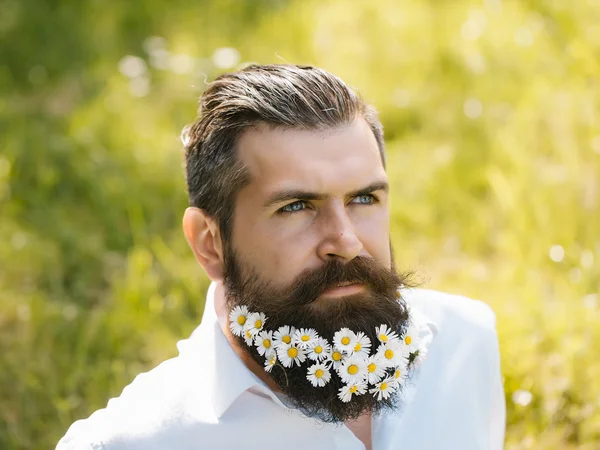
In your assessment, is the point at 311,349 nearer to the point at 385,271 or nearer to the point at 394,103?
the point at 385,271

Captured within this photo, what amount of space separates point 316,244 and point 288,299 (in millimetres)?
170

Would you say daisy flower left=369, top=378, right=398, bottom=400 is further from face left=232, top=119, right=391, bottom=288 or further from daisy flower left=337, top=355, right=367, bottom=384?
face left=232, top=119, right=391, bottom=288

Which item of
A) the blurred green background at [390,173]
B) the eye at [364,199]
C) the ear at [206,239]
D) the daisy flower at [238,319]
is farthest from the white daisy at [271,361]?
the blurred green background at [390,173]

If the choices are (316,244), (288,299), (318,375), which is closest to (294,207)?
(316,244)

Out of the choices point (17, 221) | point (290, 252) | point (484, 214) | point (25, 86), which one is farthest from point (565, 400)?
point (25, 86)

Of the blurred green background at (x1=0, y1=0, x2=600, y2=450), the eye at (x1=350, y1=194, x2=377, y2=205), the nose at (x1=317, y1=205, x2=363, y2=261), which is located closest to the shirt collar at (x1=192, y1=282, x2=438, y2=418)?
the nose at (x1=317, y1=205, x2=363, y2=261)

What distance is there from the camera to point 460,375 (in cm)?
281

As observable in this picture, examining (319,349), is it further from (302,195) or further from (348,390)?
(302,195)

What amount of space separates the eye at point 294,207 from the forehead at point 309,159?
6cm

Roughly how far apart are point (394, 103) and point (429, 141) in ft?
1.38

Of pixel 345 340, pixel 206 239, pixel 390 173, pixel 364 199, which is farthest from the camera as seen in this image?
pixel 390 173

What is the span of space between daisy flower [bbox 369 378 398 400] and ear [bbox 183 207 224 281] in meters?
0.59

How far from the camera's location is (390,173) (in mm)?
5148

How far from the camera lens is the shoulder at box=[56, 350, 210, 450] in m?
2.37
